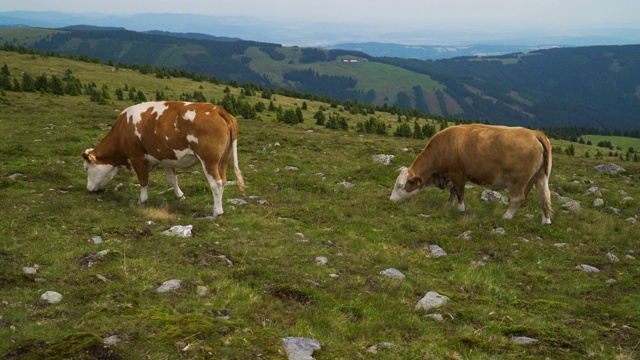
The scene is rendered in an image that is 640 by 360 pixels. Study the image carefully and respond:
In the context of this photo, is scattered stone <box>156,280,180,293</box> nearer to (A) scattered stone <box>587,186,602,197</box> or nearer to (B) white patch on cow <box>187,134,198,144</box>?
(B) white patch on cow <box>187,134,198,144</box>

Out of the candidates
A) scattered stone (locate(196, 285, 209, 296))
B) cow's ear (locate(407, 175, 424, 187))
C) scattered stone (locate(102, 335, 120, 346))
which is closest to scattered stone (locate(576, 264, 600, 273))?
cow's ear (locate(407, 175, 424, 187))

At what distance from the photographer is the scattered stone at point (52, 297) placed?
6.52 metres

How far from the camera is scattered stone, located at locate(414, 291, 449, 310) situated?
7.37m

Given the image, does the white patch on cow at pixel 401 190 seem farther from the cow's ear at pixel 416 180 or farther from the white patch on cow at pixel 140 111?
the white patch on cow at pixel 140 111

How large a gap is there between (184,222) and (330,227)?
Result: 3.89m

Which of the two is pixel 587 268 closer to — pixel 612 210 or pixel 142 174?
pixel 612 210

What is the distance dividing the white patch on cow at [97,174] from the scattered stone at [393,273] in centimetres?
974

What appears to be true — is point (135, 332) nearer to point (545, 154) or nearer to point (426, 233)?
point (426, 233)

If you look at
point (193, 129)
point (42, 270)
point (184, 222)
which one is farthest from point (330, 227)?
point (42, 270)

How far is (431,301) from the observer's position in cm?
750

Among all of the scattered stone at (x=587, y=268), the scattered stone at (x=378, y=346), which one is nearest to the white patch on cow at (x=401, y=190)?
the scattered stone at (x=587, y=268)

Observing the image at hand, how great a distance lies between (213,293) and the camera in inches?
284

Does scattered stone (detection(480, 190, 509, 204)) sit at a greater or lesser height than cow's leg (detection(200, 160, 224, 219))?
lesser

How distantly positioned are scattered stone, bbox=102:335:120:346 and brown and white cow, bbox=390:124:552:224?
11583mm
